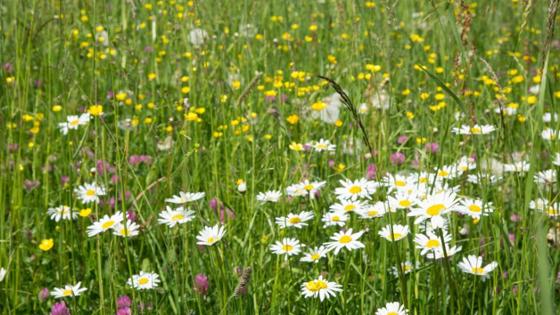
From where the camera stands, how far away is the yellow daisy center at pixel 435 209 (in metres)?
1.27

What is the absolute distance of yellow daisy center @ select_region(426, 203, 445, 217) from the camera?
1.27 meters

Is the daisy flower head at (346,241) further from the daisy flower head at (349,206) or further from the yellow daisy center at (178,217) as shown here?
the yellow daisy center at (178,217)

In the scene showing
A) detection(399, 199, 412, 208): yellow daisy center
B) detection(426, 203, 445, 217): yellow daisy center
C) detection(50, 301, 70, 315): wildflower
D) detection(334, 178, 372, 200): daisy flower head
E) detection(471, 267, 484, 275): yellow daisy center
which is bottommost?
detection(50, 301, 70, 315): wildflower

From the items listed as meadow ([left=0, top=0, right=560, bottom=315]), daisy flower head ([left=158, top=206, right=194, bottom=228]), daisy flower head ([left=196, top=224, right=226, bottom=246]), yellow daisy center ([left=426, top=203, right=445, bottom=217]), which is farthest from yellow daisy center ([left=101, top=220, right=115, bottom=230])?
yellow daisy center ([left=426, top=203, right=445, bottom=217])

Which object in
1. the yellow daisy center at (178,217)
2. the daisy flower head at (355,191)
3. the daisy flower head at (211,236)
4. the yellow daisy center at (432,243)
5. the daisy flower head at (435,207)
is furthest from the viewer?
the daisy flower head at (355,191)

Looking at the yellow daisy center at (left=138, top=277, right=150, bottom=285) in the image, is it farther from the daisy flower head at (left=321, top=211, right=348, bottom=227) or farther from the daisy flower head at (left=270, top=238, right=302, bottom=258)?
the daisy flower head at (left=321, top=211, right=348, bottom=227)

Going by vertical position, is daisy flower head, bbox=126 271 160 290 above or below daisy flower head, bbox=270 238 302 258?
below

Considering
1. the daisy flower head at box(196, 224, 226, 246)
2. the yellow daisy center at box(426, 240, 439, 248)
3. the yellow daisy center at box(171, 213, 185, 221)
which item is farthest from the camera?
the yellow daisy center at box(171, 213, 185, 221)

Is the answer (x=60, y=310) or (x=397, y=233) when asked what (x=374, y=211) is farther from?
(x=60, y=310)

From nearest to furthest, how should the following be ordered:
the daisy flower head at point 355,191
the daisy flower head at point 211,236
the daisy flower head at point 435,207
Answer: the daisy flower head at point 435,207, the daisy flower head at point 211,236, the daisy flower head at point 355,191

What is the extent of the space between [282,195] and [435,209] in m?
0.54

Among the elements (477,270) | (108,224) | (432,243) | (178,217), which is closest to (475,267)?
(477,270)

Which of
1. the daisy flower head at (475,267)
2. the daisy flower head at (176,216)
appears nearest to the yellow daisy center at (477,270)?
the daisy flower head at (475,267)

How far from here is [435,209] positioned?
50.4 inches
